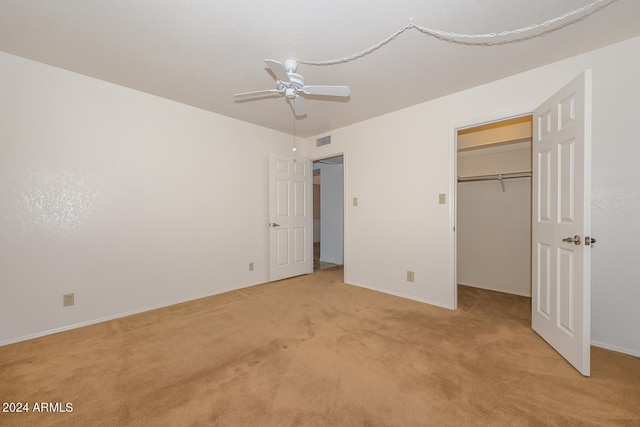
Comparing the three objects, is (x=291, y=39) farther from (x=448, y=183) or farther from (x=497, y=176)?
(x=497, y=176)

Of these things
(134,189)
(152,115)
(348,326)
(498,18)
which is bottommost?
(348,326)

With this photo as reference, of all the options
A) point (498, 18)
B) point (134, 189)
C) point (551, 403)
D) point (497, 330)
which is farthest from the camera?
point (134, 189)

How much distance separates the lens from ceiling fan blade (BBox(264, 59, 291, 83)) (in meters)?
1.84

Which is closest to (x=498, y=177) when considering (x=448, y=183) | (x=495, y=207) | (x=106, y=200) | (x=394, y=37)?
(x=495, y=207)

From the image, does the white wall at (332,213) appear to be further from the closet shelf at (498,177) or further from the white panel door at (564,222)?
the white panel door at (564,222)

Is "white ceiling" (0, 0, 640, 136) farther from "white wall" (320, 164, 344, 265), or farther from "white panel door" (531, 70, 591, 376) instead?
"white wall" (320, 164, 344, 265)

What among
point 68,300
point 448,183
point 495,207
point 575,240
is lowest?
point 68,300

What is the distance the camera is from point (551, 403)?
158 centimetres

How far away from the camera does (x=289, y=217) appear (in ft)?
14.8

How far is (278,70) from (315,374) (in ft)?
7.15

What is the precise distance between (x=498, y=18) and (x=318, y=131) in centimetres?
289

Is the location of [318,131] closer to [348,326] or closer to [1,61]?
[348,326]

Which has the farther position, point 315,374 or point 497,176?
point 497,176

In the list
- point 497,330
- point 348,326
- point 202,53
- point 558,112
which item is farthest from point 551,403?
point 202,53
